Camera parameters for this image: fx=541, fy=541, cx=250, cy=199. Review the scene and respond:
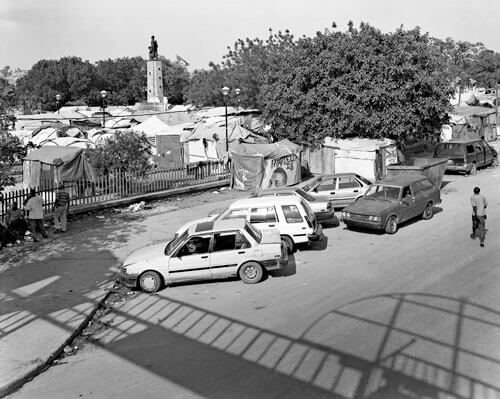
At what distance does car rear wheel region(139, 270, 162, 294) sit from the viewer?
11.5 metres

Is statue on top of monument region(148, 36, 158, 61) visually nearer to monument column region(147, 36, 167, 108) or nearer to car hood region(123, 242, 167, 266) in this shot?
monument column region(147, 36, 167, 108)

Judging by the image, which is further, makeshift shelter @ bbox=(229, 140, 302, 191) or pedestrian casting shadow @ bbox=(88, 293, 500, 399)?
makeshift shelter @ bbox=(229, 140, 302, 191)

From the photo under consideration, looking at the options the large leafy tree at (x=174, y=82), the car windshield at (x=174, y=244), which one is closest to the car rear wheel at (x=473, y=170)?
the car windshield at (x=174, y=244)

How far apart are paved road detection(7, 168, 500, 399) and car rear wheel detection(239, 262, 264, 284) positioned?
15 cm

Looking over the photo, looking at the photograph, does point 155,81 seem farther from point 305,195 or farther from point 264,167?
point 305,195

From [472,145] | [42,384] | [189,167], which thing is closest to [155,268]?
[42,384]

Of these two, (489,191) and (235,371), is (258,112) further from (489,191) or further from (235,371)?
(235,371)

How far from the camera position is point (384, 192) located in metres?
16.4

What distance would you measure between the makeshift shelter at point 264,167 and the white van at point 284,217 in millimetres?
9554

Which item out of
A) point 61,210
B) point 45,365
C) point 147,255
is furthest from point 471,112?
point 45,365

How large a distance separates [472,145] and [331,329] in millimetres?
20894

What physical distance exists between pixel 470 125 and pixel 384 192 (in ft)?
78.4

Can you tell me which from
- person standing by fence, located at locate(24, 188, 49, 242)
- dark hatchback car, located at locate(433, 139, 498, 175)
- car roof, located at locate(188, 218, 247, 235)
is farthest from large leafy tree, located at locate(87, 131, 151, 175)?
dark hatchback car, located at locate(433, 139, 498, 175)

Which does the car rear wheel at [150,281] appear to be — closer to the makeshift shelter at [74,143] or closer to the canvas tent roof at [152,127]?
the makeshift shelter at [74,143]
